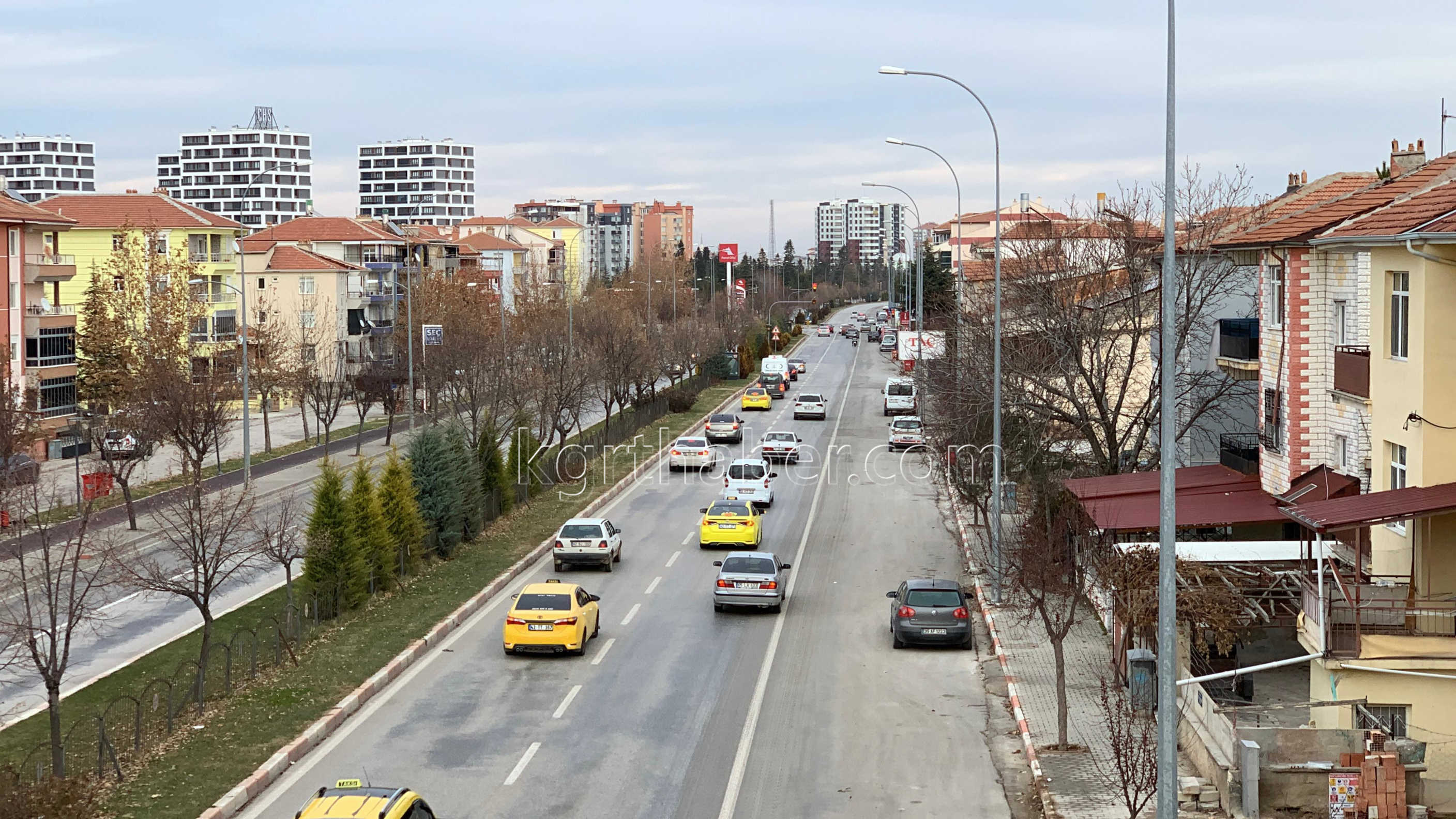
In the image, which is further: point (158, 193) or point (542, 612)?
point (158, 193)

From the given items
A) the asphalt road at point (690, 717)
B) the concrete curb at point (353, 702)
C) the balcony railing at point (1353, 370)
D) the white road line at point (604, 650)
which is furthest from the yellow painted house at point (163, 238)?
the balcony railing at point (1353, 370)

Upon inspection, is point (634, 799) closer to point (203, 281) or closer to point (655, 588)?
point (655, 588)

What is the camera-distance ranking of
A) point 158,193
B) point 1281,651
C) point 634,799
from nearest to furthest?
1. point 634,799
2. point 1281,651
3. point 158,193

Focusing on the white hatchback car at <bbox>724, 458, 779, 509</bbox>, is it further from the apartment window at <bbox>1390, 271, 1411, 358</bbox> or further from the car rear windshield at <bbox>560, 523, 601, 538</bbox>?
the apartment window at <bbox>1390, 271, 1411, 358</bbox>

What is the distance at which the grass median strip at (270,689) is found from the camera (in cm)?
1647

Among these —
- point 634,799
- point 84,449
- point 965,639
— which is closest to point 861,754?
point 634,799

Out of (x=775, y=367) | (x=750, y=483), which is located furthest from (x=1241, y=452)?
(x=775, y=367)

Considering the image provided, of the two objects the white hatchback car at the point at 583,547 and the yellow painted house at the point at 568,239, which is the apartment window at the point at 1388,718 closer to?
the white hatchback car at the point at 583,547

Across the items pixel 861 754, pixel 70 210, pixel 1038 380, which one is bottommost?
pixel 861 754

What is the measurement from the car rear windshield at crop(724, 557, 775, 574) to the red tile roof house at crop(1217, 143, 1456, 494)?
966 cm

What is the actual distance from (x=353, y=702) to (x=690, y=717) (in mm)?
4917

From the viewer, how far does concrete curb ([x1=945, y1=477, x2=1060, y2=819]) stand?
16328mm

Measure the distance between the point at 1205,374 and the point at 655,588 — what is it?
1307 centimetres

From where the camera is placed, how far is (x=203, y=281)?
248 ft
